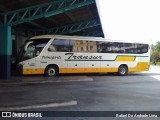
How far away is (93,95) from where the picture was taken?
1109cm

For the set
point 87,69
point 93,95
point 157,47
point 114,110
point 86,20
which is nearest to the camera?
point 114,110

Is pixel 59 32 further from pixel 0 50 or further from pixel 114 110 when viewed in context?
pixel 114 110

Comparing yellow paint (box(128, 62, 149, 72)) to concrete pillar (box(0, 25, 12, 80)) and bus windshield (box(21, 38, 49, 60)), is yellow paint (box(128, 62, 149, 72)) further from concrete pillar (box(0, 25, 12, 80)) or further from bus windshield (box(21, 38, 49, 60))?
concrete pillar (box(0, 25, 12, 80))

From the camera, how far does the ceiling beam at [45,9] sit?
58.0 ft

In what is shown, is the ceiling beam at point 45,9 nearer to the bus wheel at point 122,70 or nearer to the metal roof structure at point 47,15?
the metal roof structure at point 47,15

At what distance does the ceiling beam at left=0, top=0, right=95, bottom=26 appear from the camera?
17.7 meters

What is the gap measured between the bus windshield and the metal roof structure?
1.56 metres

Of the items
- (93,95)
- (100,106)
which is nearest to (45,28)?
(93,95)

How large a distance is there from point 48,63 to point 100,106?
11404 millimetres

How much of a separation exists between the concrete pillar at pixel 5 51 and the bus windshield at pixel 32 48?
2.72 m

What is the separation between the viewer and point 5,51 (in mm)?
16422

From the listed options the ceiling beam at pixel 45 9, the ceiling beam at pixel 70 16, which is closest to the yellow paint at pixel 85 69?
the ceiling beam at pixel 45 9

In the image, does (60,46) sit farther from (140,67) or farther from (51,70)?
(140,67)

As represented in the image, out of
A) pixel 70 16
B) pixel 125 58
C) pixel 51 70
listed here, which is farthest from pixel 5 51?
pixel 125 58
